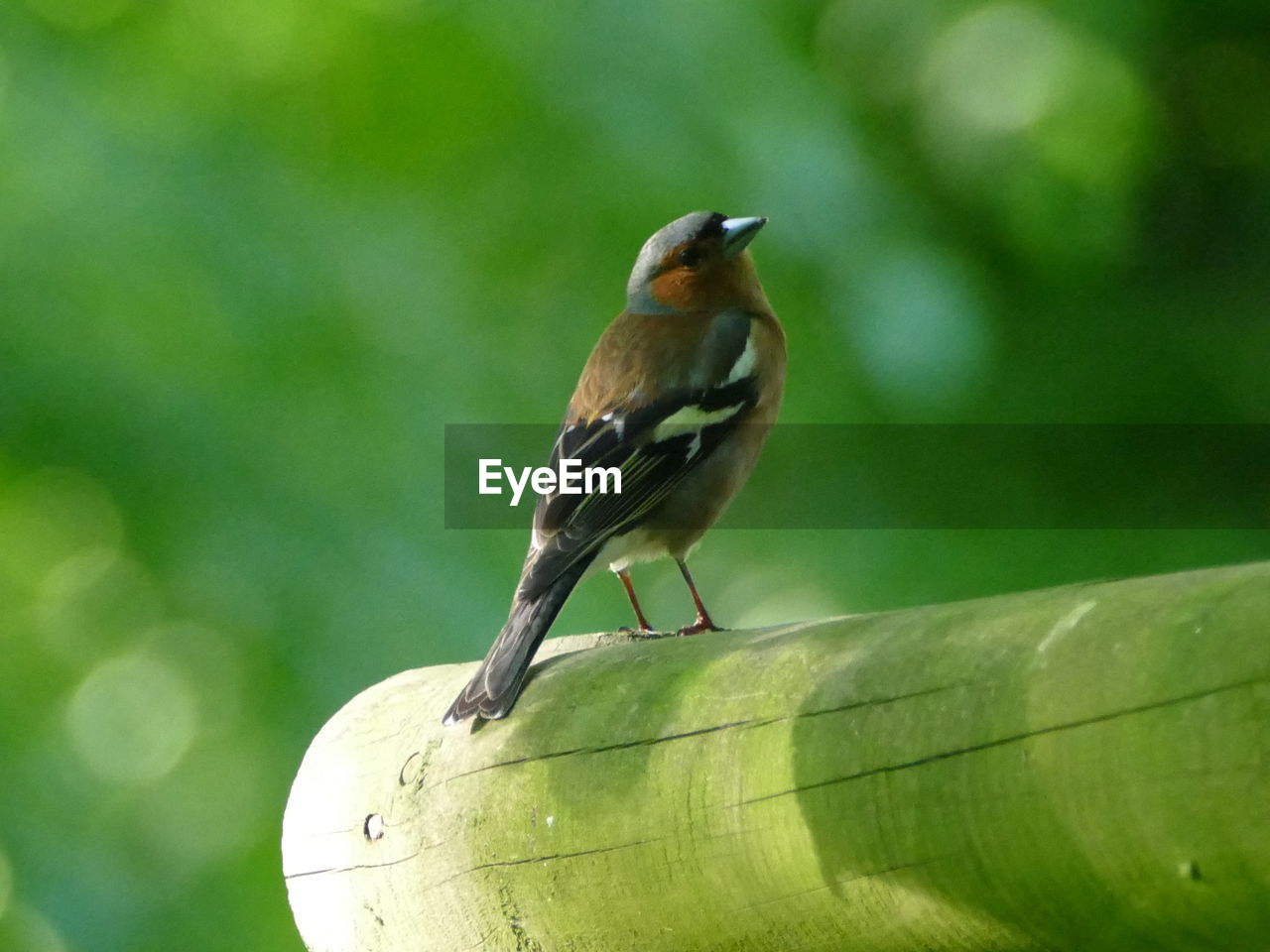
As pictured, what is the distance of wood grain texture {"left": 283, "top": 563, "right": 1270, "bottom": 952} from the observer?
1.10 meters

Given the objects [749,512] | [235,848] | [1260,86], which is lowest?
[235,848]

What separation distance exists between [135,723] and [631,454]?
2.15 metres

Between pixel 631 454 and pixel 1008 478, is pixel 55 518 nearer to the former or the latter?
pixel 631 454

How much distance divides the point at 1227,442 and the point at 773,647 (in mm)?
1937

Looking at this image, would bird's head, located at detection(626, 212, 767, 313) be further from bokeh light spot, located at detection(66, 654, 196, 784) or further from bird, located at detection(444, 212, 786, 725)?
bokeh light spot, located at detection(66, 654, 196, 784)

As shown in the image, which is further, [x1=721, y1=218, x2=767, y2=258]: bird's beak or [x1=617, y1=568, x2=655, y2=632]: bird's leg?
[x1=721, y1=218, x2=767, y2=258]: bird's beak

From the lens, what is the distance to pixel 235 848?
426 cm

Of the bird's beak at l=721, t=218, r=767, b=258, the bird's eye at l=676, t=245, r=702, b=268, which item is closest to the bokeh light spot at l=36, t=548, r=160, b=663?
the bird's eye at l=676, t=245, r=702, b=268

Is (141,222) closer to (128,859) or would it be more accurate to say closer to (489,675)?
(128,859)

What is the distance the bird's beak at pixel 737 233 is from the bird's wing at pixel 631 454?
1.24 feet

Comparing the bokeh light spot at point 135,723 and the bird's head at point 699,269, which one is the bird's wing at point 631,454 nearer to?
the bird's head at point 699,269

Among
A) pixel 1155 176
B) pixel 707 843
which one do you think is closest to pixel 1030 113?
pixel 1155 176

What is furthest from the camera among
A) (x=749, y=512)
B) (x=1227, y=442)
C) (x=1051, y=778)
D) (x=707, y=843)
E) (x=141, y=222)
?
(x=141, y=222)

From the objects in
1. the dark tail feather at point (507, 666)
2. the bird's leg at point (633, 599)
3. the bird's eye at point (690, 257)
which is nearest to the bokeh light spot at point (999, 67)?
the bird's eye at point (690, 257)
